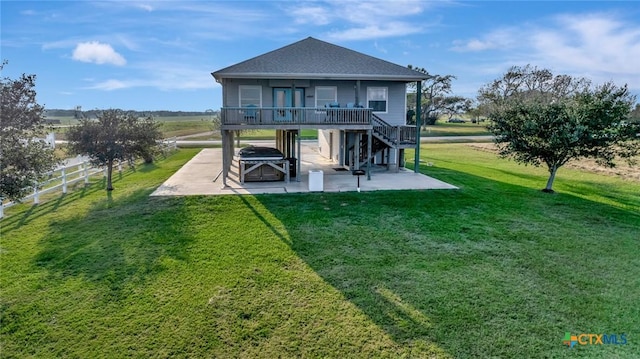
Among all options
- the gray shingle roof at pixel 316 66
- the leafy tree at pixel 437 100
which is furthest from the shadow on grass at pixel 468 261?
the leafy tree at pixel 437 100

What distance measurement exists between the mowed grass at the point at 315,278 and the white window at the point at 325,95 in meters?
6.58

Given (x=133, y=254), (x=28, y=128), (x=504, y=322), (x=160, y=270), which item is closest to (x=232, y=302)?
(x=160, y=270)

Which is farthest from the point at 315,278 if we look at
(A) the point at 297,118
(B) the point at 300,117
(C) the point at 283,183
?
(A) the point at 297,118

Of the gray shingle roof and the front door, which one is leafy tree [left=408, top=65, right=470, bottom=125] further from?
the front door

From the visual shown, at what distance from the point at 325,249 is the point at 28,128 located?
6432mm

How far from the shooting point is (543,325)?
5.13 m

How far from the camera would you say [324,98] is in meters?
16.7

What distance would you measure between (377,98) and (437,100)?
156 ft

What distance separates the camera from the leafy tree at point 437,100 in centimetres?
5841

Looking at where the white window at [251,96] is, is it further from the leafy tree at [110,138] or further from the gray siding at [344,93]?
the leafy tree at [110,138]

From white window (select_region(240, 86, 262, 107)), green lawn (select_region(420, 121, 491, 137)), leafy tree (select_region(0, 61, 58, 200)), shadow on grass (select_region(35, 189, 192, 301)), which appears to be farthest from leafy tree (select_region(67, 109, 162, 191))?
green lawn (select_region(420, 121, 491, 137))

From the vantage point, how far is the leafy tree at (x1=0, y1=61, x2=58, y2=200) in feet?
22.6

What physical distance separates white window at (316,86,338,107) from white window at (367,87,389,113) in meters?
1.58

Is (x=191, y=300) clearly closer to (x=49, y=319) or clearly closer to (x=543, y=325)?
(x=49, y=319)
